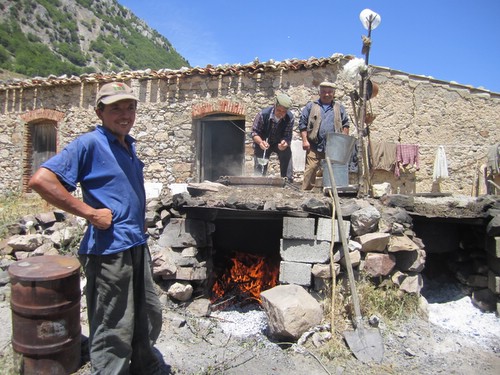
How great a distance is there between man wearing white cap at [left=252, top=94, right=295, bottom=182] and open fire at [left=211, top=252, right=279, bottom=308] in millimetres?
1667

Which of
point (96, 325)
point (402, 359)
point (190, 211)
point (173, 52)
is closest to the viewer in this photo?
point (96, 325)

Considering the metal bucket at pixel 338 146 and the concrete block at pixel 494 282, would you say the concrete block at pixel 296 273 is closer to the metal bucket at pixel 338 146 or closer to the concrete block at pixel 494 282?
the metal bucket at pixel 338 146

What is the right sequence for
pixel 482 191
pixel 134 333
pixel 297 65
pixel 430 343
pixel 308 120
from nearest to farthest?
pixel 134 333, pixel 430 343, pixel 308 120, pixel 297 65, pixel 482 191

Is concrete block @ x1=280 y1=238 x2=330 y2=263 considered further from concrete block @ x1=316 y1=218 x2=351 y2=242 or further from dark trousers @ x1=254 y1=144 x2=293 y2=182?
dark trousers @ x1=254 y1=144 x2=293 y2=182

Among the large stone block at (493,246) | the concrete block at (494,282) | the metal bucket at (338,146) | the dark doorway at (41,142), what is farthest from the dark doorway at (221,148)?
the concrete block at (494,282)

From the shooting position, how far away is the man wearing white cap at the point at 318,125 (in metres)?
6.04

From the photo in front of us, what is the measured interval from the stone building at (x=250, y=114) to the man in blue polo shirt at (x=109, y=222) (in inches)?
250

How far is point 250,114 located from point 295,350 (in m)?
6.26

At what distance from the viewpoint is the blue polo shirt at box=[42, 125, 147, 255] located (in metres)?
2.42

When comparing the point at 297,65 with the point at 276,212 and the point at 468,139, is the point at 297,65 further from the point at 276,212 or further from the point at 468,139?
the point at 276,212

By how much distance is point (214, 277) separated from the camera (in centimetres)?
546

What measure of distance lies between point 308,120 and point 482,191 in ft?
18.4

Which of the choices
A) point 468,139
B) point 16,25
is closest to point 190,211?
point 468,139

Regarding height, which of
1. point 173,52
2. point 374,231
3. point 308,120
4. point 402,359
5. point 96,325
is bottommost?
point 402,359
